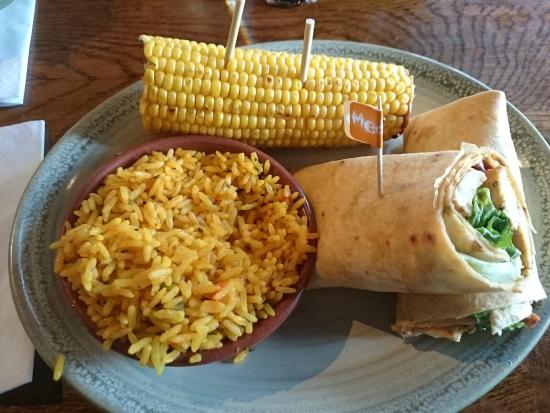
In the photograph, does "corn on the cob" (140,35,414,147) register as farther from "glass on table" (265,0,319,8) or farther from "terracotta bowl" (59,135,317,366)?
"glass on table" (265,0,319,8)

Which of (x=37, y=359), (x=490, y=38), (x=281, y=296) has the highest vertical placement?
(x=490, y=38)

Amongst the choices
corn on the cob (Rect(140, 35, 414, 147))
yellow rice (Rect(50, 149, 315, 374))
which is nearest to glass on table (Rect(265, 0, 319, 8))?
corn on the cob (Rect(140, 35, 414, 147))

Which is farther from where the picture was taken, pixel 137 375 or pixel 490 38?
pixel 490 38

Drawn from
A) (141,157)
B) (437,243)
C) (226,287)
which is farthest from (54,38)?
(437,243)

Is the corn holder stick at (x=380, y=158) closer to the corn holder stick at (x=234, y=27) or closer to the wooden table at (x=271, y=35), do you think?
the corn holder stick at (x=234, y=27)

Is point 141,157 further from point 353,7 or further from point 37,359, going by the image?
point 353,7

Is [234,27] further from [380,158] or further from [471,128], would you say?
[471,128]
